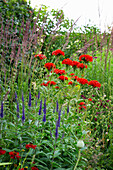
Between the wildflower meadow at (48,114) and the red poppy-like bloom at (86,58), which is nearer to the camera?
the wildflower meadow at (48,114)

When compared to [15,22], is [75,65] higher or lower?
lower

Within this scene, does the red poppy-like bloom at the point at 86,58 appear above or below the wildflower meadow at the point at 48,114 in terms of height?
above

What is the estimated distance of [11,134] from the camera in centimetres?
159

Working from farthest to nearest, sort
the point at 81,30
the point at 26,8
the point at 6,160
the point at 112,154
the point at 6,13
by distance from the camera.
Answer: the point at 81,30 → the point at 26,8 → the point at 6,13 → the point at 112,154 → the point at 6,160

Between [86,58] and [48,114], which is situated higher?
[86,58]

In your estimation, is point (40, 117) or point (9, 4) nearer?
point (40, 117)

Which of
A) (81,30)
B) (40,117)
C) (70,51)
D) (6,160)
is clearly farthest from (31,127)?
(81,30)

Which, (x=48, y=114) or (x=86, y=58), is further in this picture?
(x=86, y=58)

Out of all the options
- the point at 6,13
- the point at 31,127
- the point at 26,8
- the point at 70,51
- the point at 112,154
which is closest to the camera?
the point at 31,127

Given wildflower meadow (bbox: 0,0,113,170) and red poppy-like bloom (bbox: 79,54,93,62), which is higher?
red poppy-like bloom (bbox: 79,54,93,62)

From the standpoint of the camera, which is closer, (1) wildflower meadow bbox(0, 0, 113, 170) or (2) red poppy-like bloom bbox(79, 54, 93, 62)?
(1) wildflower meadow bbox(0, 0, 113, 170)

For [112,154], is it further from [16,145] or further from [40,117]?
[16,145]

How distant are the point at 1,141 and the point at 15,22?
8.76 feet

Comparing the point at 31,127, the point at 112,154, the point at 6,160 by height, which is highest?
the point at 31,127
